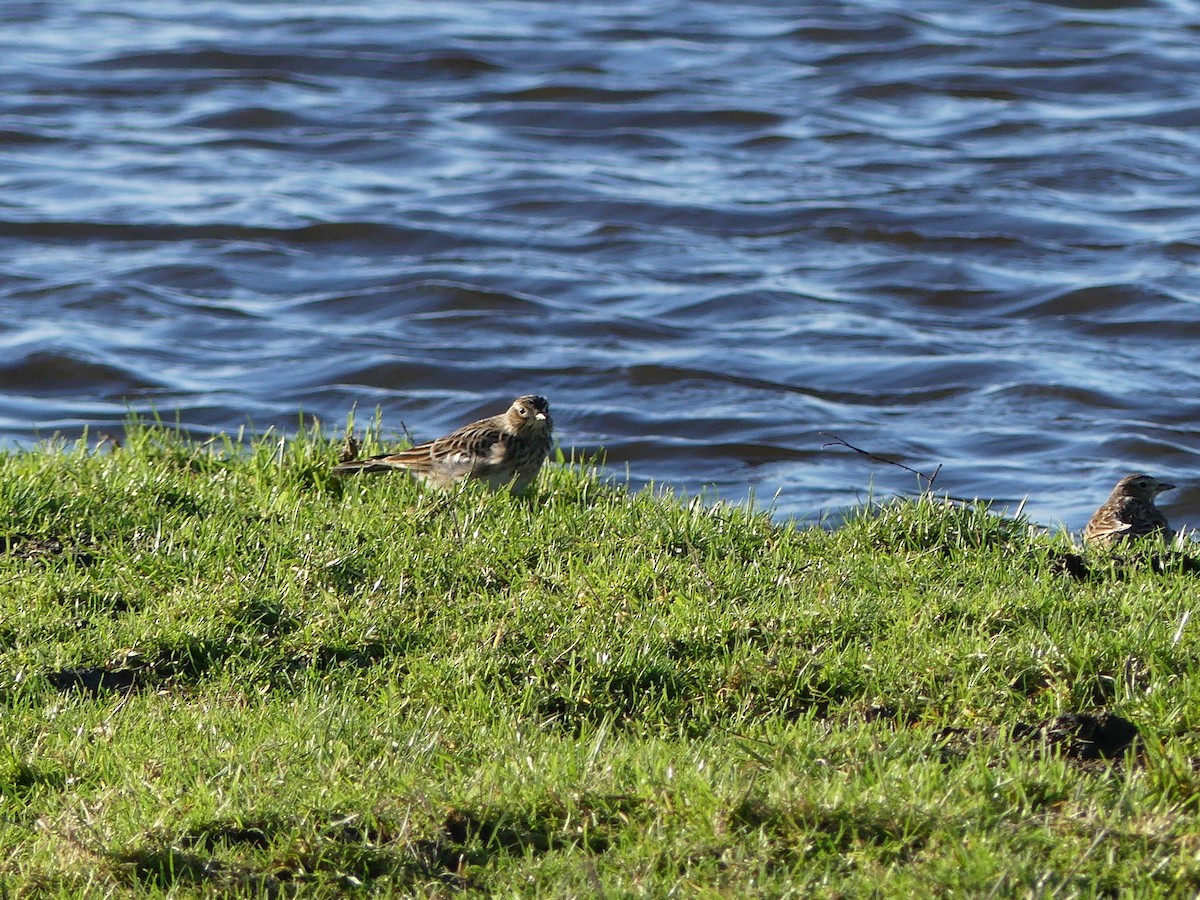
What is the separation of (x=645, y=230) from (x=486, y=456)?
375 inches

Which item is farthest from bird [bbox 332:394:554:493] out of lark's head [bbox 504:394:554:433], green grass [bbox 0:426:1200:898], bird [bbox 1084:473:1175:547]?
bird [bbox 1084:473:1175:547]

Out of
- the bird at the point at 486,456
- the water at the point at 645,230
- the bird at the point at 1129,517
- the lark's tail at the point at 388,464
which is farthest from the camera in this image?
the water at the point at 645,230

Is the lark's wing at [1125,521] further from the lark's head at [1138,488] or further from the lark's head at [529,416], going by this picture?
the lark's head at [529,416]

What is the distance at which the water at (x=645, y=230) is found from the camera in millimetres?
13656

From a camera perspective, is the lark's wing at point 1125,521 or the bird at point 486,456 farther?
the bird at point 486,456

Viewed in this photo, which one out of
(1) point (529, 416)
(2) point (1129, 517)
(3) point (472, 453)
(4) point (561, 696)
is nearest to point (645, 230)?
(1) point (529, 416)

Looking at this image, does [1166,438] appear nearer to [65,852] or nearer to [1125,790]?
[1125,790]

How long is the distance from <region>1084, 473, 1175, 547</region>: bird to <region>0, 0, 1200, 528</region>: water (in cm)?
175

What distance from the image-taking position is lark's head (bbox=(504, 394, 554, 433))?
8.98 metres

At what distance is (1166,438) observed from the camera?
13016 mm

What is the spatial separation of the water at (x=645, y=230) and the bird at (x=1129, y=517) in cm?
175

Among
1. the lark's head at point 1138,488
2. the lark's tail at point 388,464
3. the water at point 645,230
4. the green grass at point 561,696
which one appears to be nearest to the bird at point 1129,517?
the lark's head at point 1138,488

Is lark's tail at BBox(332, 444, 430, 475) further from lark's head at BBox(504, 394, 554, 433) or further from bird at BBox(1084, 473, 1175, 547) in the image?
bird at BBox(1084, 473, 1175, 547)

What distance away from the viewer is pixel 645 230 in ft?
59.1
